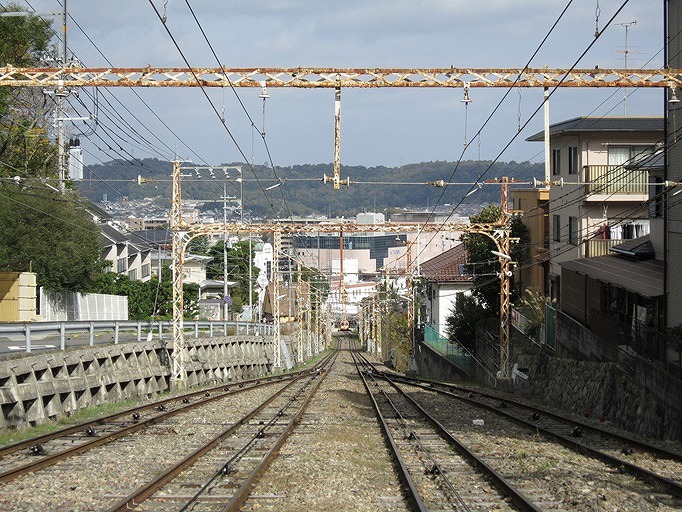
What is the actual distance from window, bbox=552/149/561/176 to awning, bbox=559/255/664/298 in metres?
10.7

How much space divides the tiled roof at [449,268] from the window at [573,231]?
15779mm

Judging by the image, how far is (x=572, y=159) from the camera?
38.0 meters

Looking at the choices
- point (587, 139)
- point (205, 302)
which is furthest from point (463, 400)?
point (205, 302)

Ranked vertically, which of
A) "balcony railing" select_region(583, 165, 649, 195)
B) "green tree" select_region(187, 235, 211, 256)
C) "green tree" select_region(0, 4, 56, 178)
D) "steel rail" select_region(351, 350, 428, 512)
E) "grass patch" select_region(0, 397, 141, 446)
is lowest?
"grass patch" select_region(0, 397, 141, 446)

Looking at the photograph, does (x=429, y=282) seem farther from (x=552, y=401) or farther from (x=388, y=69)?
(x=388, y=69)

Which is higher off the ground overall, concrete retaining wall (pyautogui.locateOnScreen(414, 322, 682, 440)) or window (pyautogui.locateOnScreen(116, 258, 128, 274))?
window (pyautogui.locateOnScreen(116, 258, 128, 274))

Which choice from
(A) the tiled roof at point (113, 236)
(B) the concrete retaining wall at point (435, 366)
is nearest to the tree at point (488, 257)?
(B) the concrete retaining wall at point (435, 366)

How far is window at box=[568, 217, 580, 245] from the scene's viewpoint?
121ft

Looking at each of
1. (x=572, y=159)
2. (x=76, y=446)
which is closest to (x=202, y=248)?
(x=572, y=159)

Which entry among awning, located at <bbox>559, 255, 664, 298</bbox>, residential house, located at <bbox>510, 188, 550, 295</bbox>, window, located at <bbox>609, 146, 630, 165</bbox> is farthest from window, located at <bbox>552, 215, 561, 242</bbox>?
awning, located at <bbox>559, 255, 664, 298</bbox>

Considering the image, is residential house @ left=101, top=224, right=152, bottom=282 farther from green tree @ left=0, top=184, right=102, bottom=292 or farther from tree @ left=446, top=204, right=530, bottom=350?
tree @ left=446, top=204, right=530, bottom=350

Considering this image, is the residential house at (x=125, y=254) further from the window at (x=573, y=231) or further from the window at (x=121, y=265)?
the window at (x=573, y=231)

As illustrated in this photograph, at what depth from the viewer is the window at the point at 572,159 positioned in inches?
1478

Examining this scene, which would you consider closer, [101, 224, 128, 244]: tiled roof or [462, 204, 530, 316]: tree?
[462, 204, 530, 316]: tree
